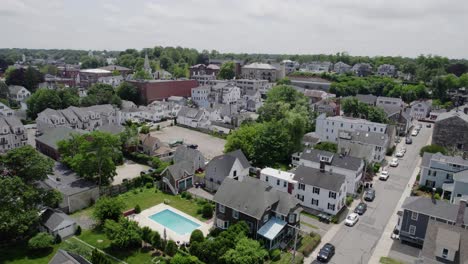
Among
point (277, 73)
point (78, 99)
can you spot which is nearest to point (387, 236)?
point (78, 99)

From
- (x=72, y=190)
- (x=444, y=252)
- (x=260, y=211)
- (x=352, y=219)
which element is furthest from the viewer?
(x=72, y=190)

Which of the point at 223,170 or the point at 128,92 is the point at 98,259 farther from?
the point at 128,92

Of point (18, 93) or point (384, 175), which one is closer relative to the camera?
point (384, 175)

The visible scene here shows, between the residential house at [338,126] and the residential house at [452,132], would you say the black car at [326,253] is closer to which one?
the residential house at [338,126]

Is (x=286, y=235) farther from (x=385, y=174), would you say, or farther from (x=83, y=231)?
(x=385, y=174)

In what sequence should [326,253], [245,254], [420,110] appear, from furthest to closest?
[420,110]
[326,253]
[245,254]

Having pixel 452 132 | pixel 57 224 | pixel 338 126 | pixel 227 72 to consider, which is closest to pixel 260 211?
pixel 57 224
